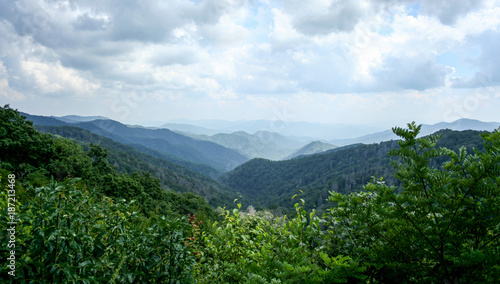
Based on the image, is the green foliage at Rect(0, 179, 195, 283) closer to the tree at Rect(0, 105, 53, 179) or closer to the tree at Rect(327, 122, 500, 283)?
the tree at Rect(327, 122, 500, 283)

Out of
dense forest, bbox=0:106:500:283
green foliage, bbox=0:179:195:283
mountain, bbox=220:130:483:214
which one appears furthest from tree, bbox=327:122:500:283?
mountain, bbox=220:130:483:214

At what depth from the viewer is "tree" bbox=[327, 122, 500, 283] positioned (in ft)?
7.69

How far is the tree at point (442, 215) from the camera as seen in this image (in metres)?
2.34

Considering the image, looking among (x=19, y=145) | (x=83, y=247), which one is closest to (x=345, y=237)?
(x=83, y=247)

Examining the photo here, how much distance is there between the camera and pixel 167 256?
291 centimetres

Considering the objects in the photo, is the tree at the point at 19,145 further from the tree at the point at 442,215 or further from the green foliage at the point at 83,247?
the tree at the point at 442,215

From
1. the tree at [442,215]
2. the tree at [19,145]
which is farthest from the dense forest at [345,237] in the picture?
the tree at [19,145]

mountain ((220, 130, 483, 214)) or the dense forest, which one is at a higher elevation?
the dense forest

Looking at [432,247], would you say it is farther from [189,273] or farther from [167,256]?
[167,256]

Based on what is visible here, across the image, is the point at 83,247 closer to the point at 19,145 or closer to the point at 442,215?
the point at 442,215

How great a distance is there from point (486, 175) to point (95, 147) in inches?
1523

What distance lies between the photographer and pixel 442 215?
8.71 ft

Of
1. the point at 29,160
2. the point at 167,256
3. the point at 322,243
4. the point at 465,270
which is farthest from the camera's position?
the point at 29,160

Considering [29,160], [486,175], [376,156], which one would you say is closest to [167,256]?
[486,175]
